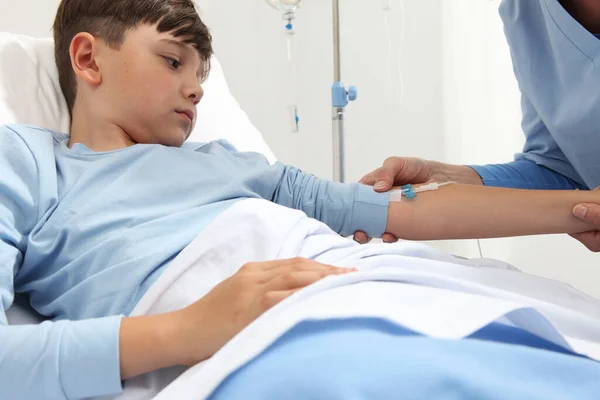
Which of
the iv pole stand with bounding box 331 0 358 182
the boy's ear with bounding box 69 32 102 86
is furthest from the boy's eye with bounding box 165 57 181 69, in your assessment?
the iv pole stand with bounding box 331 0 358 182

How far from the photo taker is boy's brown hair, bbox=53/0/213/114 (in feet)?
3.43

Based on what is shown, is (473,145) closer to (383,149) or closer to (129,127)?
(383,149)

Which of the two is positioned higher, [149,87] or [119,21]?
[119,21]

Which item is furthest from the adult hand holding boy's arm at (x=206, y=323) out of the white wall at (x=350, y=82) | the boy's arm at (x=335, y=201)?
the white wall at (x=350, y=82)

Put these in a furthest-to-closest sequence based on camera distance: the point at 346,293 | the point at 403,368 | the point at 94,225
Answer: the point at 94,225 < the point at 346,293 < the point at 403,368

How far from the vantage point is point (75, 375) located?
0.59 m

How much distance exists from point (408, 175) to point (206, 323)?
768 millimetres

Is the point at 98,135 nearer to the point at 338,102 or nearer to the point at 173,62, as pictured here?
the point at 173,62

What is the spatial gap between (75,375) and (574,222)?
0.85m

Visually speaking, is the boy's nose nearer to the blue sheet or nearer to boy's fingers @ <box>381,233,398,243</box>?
boy's fingers @ <box>381,233,398,243</box>

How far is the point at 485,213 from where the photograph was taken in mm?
1000

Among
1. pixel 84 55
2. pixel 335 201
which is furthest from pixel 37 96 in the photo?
pixel 335 201

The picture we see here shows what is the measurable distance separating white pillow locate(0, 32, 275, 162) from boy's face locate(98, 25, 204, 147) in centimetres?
21

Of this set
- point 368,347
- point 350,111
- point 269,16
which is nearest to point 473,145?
point 350,111
